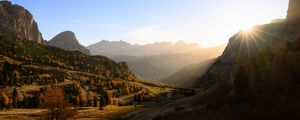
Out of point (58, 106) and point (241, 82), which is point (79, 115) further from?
point (241, 82)

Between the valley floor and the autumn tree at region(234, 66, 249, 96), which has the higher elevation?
the autumn tree at region(234, 66, 249, 96)

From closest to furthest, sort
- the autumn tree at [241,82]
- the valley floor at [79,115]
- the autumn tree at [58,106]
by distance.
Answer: the autumn tree at [241,82], the autumn tree at [58,106], the valley floor at [79,115]

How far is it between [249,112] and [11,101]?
166623 millimetres

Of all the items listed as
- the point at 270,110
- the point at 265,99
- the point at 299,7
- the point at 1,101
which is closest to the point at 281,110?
the point at 270,110

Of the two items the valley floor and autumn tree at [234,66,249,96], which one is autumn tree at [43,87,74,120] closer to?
the valley floor

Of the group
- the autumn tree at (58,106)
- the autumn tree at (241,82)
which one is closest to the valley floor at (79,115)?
the autumn tree at (58,106)

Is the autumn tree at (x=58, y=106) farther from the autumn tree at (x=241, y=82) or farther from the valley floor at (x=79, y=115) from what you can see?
the autumn tree at (x=241, y=82)

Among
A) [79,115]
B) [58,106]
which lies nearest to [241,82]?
[58,106]

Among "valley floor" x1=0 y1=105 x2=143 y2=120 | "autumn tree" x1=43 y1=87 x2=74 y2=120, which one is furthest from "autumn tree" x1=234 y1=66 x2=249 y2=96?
"valley floor" x1=0 y1=105 x2=143 y2=120

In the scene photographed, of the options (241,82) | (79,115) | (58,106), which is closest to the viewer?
(241,82)

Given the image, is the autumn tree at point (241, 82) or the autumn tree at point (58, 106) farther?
the autumn tree at point (58, 106)

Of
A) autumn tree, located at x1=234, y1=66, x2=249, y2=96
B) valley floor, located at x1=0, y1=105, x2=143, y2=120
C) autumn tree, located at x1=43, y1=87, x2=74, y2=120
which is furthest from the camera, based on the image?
valley floor, located at x1=0, y1=105, x2=143, y2=120

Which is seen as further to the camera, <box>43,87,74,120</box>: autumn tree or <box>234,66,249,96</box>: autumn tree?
<box>43,87,74,120</box>: autumn tree

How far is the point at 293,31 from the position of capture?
15800 centimetres
